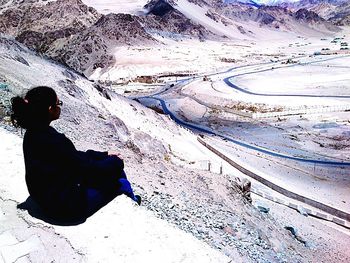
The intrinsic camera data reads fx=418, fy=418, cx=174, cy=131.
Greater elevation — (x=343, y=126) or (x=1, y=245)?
(x=1, y=245)

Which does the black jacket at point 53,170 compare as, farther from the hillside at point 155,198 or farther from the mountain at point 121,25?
the mountain at point 121,25

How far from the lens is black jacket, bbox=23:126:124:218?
4.33 m

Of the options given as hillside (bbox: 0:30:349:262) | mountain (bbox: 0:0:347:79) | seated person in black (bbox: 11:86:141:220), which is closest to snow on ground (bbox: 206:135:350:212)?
hillside (bbox: 0:30:349:262)

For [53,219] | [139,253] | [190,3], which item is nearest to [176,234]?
[139,253]

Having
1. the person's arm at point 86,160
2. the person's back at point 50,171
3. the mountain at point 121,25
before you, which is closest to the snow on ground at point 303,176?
the person's arm at point 86,160

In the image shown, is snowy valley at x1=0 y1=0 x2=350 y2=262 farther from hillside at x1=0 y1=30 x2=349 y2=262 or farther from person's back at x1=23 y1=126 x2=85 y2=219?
person's back at x1=23 y1=126 x2=85 y2=219

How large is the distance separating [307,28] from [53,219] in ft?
635

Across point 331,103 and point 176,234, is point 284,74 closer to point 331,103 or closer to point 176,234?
point 331,103

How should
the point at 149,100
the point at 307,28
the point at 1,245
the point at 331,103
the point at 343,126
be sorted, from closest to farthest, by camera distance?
the point at 1,245 → the point at 343,126 → the point at 331,103 → the point at 149,100 → the point at 307,28

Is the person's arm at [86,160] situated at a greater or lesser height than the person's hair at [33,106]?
lesser

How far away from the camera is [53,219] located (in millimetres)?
4816

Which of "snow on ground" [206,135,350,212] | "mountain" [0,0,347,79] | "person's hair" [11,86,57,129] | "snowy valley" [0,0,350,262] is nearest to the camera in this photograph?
"person's hair" [11,86,57,129]

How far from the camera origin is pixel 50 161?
14.3 ft

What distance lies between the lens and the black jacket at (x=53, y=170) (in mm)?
4328
